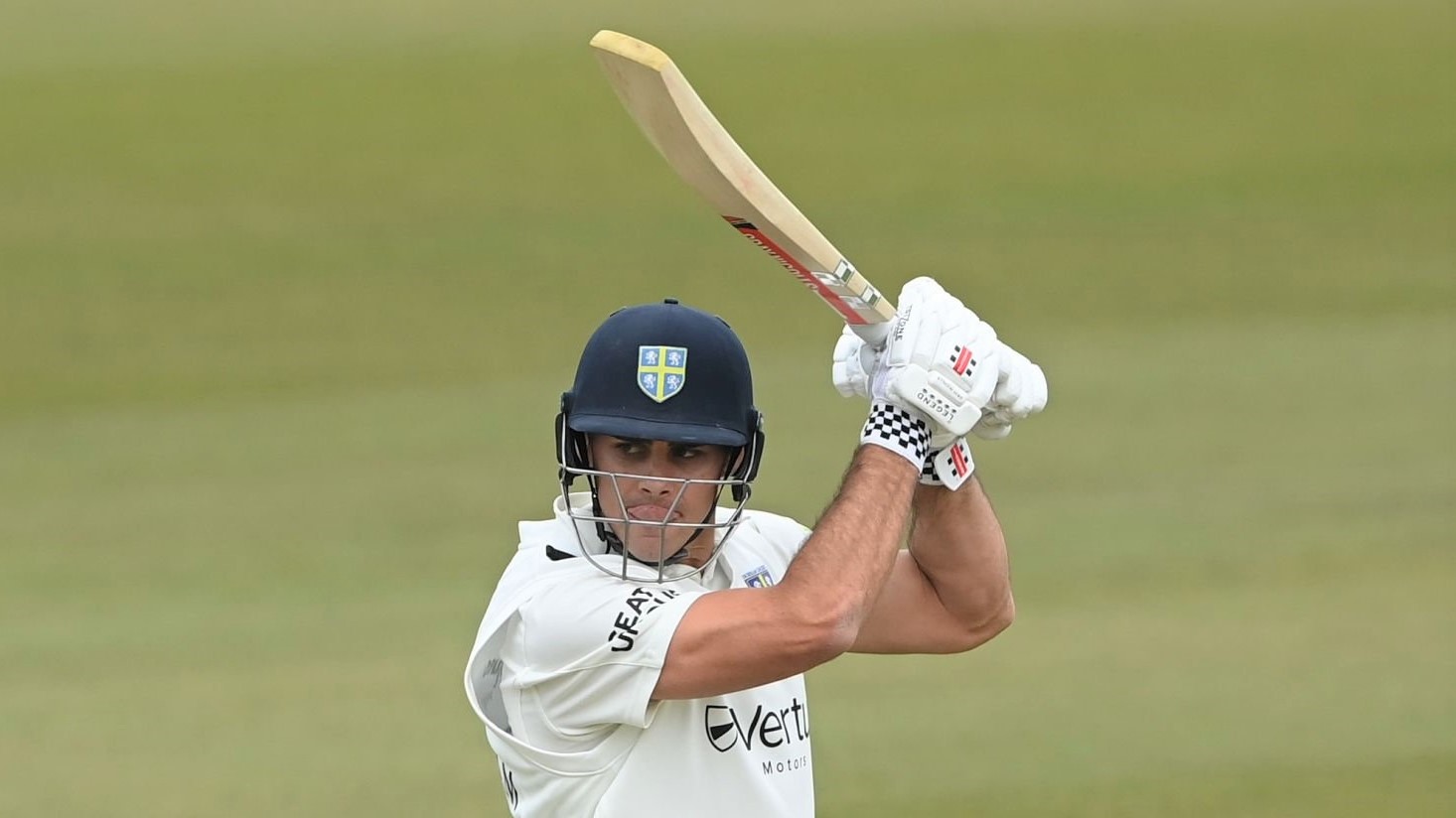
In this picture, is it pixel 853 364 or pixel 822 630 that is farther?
pixel 853 364

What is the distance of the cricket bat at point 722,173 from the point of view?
9.43 ft

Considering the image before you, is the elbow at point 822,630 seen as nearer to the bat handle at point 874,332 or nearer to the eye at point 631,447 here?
the eye at point 631,447

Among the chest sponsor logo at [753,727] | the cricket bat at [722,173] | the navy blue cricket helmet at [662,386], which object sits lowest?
the chest sponsor logo at [753,727]

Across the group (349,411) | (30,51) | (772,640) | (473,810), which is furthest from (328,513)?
(30,51)

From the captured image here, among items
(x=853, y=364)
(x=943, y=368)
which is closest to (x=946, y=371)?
(x=943, y=368)

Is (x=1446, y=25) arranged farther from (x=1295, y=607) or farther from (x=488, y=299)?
A: (x=1295, y=607)

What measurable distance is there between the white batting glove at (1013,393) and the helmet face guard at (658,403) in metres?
0.36

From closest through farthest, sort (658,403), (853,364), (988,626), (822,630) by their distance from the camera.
Result: (822,630) → (658,403) → (853,364) → (988,626)

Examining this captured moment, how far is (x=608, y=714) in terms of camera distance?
9.46 feet

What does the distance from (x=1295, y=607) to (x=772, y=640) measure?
5.18 metres

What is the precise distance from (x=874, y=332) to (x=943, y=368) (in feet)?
0.60

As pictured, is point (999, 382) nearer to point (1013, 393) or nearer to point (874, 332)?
point (1013, 393)

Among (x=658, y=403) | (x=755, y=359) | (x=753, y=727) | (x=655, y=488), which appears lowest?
(x=753, y=727)

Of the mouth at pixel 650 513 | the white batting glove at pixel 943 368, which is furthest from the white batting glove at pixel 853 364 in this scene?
the mouth at pixel 650 513
